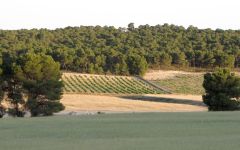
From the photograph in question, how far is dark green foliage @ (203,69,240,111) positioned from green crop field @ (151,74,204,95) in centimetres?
5557

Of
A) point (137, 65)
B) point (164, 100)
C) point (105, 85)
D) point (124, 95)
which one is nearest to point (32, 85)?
point (164, 100)

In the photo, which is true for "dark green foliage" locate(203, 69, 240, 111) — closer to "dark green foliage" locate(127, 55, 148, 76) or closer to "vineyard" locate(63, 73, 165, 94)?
"vineyard" locate(63, 73, 165, 94)

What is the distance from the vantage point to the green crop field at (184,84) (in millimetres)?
139875

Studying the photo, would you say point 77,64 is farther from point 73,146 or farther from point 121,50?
point 73,146

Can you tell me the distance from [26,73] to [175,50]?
13126cm

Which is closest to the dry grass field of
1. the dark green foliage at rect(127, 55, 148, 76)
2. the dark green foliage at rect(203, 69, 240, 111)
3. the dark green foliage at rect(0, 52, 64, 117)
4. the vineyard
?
the vineyard

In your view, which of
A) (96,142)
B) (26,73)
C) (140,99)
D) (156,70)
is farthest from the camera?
(156,70)

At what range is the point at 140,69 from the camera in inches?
6230

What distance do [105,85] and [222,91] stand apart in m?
62.5

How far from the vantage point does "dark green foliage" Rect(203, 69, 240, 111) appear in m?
74.4

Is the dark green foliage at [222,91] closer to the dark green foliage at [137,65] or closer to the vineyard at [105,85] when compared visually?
the vineyard at [105,85]

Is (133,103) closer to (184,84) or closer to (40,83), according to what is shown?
(40,83)

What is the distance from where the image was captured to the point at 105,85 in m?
138

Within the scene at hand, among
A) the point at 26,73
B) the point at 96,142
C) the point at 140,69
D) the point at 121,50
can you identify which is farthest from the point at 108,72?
the point at 96,142
